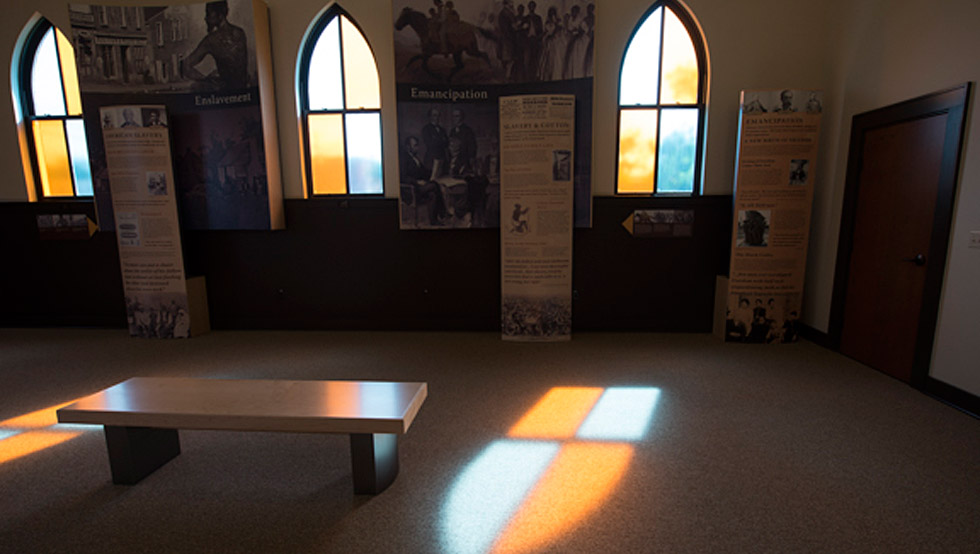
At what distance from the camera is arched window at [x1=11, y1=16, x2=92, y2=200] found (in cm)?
539

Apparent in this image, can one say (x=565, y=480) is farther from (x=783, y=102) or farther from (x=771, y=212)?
(x=783, y=102)

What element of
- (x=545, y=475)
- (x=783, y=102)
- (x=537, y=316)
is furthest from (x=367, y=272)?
(x=783, y=102)

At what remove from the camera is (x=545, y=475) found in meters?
2.52

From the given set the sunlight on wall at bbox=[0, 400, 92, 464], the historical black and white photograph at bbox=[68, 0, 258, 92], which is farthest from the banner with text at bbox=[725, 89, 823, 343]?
the sunlight on wall at bbox=[0, 400, 92, 464]

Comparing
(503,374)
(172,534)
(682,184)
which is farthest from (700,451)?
Answer: (682,184)

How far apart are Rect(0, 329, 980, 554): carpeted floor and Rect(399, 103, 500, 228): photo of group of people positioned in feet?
6.14

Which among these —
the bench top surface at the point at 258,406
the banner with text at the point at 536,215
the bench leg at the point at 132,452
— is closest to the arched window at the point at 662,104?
the banner with text at the point at 536,215

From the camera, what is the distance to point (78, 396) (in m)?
3.63

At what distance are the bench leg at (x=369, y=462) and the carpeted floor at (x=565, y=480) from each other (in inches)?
2.4

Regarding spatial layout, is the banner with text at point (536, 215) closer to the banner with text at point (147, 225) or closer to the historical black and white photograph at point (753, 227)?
the historical black and white photograph at point (753, 227)

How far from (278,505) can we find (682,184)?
4.94m

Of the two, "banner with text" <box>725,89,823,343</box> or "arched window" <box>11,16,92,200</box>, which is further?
"arched window" <box>11,16,92,200</box>

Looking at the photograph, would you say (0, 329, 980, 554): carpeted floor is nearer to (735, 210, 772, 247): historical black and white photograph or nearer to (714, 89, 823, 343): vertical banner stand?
(714, 89, 823, 343): vertical banner stand

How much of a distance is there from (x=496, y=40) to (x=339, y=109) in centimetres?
201
